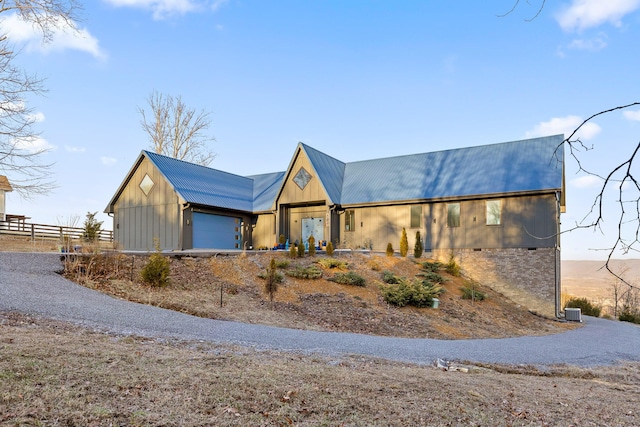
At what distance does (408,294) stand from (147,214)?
50.9ft

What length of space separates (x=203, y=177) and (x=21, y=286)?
15.7 m

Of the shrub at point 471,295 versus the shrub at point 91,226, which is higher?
the shrub at point 91,226

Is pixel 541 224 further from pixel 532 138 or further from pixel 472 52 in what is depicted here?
pixel 472 52

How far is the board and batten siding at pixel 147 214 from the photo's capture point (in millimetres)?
24031

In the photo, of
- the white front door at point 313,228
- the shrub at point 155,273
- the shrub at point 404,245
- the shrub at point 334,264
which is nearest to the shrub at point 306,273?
the shrub at point 334,264

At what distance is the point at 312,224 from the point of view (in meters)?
26.4

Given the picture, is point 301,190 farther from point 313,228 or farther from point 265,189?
point 265,189

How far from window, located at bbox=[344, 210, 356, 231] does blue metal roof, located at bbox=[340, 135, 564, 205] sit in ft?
2.35

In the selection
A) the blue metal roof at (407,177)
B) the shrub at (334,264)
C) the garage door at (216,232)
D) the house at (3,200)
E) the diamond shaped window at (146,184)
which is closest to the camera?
the shrub at (334,264)

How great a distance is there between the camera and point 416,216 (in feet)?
79.2

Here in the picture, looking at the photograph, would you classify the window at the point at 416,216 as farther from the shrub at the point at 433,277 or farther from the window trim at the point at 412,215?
the shrub at the point at 433,277

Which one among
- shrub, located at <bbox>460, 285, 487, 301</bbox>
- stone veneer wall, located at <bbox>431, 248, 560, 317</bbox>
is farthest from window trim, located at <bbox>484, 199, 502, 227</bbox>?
shrub, located at <bbox>460, 285, 487, 301</bbox>

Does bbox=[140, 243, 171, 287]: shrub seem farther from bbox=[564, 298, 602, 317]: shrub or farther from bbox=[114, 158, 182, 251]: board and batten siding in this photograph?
bbox=[564, 298, 602, 317]: shrub

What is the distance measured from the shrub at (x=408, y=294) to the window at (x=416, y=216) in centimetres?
803
